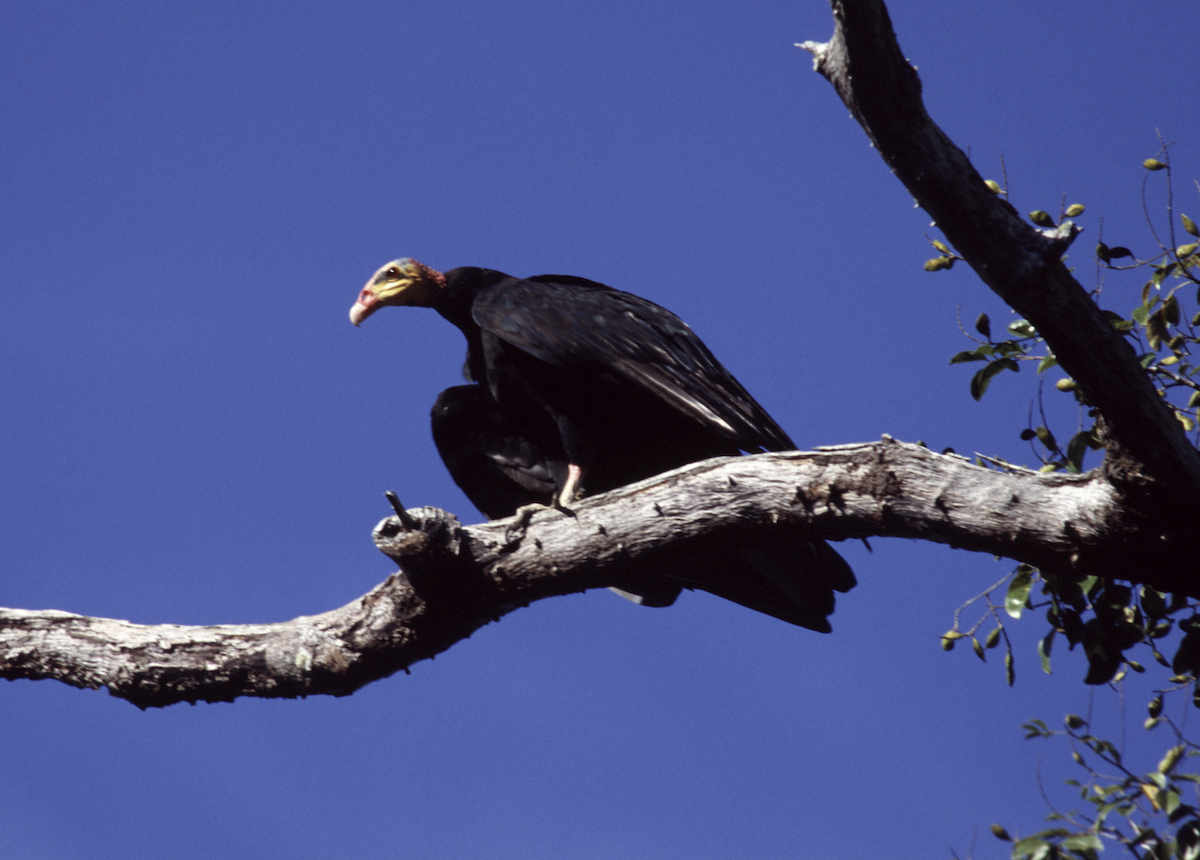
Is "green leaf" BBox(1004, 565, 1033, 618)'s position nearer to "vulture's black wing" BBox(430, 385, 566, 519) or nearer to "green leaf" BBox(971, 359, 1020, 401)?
"green leaf" BBox(971, 359, 1020, 401)

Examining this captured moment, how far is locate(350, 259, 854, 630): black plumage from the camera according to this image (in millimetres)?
3057

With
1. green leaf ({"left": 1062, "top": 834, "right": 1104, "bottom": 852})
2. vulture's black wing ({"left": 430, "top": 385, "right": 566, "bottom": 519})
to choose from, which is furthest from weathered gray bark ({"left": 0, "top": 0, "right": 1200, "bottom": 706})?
vulture's black wing ({"left": 430, "top": 385, "right": 566, "bottom": 519})

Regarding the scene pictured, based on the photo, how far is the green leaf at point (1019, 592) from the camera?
105 inches

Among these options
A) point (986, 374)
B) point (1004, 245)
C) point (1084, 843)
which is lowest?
point (1084, 843)

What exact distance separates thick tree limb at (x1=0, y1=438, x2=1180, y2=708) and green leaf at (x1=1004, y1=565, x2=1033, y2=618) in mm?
526

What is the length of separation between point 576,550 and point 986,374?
1.33 metres

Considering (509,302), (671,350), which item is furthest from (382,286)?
(671,350)

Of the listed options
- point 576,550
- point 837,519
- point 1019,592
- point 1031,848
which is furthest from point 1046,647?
point 576,550

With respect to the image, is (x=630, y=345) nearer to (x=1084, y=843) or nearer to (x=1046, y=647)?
(x=1046, y=647)

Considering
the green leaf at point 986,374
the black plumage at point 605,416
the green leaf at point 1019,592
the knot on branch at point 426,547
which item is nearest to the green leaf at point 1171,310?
the green leaf at point 986,374

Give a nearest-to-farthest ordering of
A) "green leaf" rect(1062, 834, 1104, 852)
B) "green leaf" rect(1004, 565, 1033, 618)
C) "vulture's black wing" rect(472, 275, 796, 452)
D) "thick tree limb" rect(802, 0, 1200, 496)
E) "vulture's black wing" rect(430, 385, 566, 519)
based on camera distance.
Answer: "thick tree limb" rect(802, 0, 1200, 496), "green leaf" rect(1062, 834, 1104, 852), "green leaf" rect(1004, 565, 1033, 618), "vulture's black wing" rect(472, 275, 796, 452), "vulture's black wing" rect(430, 385, 566, 519)

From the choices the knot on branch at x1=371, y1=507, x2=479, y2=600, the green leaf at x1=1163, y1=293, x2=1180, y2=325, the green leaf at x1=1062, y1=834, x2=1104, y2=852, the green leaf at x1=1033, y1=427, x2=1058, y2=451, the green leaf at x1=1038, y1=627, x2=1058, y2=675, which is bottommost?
the green leaf at x1=1062, y1=834, x2=1104, y2=852

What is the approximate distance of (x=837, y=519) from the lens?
2.23 meters

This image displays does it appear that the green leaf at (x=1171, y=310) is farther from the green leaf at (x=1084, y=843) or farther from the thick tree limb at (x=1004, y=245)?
the green leaf at (x=1084, y=843)
